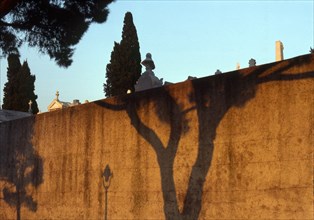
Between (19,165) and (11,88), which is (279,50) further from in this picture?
(11,88)

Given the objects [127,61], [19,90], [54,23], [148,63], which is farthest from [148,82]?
[19,90]

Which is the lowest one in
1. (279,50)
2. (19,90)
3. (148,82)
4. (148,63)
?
(148,82)

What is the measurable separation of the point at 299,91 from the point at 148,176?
3.56 metres

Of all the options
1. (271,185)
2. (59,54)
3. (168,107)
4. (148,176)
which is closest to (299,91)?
(271,185)

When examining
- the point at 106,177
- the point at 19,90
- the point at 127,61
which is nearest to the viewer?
the point at 106,177

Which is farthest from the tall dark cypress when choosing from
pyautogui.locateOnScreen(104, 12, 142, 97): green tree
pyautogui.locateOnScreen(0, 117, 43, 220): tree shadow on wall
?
pyautogui.locateOnScreen(0, 117, 43, 220): tree shadow on wall

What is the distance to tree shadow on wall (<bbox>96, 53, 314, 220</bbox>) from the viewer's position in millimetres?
8242

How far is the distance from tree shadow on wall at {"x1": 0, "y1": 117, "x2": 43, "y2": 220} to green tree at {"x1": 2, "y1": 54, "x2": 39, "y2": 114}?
1167 inches

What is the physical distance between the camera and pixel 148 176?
9.85 meters

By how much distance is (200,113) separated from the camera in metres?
9.10

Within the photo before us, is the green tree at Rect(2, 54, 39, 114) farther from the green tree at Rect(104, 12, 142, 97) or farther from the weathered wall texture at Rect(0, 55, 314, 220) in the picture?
the weathered wall texture at Rect(0, 55, 314, 220)

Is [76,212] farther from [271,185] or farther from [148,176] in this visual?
[271,185]

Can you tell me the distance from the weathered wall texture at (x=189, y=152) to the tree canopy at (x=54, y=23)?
1.73 m

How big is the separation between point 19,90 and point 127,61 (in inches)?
522
